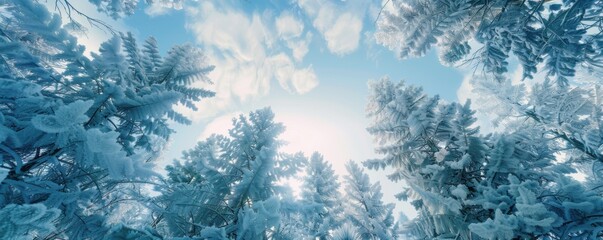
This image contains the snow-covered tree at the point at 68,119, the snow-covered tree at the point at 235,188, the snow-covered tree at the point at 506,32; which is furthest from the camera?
the snow-covered tree at the point at 506,32

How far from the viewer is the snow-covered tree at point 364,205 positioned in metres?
10.7

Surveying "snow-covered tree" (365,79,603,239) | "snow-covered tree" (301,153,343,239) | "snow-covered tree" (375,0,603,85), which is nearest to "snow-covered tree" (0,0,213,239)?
"snow-covered tree" (365,79,603,239)

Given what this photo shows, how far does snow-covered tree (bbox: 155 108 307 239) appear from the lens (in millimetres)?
2846

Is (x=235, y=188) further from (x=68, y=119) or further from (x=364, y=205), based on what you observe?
(x=364, y=205)

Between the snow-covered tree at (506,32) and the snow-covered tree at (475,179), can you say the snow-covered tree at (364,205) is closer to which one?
the snow-covered tree at (475,179)

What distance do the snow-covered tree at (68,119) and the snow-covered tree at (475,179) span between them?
12.8 feet

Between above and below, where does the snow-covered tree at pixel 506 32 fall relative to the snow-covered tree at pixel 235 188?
above

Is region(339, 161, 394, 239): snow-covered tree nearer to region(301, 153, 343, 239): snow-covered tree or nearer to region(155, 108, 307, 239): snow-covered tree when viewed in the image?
region(301, 153, 343, 239): snow-covered tree

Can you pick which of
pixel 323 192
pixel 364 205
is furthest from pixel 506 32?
pixel 323 192

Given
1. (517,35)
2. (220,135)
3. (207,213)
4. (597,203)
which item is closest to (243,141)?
(220,135)

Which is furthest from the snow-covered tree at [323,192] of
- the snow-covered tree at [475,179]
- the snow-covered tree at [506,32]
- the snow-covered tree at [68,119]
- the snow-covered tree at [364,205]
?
the snow-covered tree at [68,119]

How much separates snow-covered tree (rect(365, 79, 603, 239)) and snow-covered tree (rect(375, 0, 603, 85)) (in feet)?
4.64

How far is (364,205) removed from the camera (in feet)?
36.8

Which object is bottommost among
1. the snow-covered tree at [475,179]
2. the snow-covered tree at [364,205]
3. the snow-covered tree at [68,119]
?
the snow-covered tree at [68,119]
